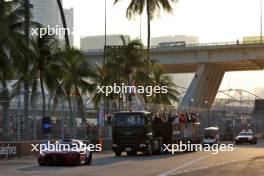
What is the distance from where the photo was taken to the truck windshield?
36.2m

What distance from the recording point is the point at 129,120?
36312mm

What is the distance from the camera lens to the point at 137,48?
6128cm

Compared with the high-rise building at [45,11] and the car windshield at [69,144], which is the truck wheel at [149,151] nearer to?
the car windshield at [69,144]

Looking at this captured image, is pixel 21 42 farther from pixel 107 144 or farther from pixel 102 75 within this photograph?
pixel 102 75

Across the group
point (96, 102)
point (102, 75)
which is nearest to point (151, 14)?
point (102, 75)

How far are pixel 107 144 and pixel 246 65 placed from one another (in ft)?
148

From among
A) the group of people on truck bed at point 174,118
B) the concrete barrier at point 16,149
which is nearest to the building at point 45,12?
the group of people on truck bed at point 174,118

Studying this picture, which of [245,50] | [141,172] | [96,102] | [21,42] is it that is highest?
[245,50]

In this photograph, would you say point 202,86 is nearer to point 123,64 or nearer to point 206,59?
point 206,59

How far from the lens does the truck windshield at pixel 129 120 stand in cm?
3623

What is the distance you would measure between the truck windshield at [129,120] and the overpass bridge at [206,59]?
42.6 metres

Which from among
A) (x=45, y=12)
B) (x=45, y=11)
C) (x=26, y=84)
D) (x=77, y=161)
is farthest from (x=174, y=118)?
(x=45, y=12)

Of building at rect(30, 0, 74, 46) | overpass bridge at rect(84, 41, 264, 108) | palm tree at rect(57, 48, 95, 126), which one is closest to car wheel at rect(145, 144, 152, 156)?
palm tree at rect(57, 48, 95, 126)

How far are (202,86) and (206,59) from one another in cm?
668
